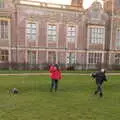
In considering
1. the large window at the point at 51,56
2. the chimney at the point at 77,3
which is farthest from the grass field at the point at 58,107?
the chimney at the point at 77,3

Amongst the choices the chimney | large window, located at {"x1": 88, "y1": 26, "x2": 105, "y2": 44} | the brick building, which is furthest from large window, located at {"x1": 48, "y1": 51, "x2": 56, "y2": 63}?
the chimney

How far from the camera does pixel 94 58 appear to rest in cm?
4897

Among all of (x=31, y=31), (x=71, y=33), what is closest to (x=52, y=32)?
(x=71, y=33)

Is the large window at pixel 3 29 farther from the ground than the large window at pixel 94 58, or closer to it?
farther from the ground

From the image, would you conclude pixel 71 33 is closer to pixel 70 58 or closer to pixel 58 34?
pixel 58 34

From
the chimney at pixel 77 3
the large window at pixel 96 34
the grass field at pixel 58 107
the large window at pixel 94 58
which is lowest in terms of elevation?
the grass field at pixel 58 107

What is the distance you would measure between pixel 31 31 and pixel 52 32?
3366mm

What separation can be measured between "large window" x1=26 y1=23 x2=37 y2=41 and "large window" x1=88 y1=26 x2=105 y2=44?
9.18 meters

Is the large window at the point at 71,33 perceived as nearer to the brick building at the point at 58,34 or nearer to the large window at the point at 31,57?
the brick building at the point at 58,34

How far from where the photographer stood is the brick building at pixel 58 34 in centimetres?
4312

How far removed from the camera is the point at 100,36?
4906 centimetres

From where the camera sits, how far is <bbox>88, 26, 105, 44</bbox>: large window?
4819 cm

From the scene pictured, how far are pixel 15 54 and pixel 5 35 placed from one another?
310 centimetres

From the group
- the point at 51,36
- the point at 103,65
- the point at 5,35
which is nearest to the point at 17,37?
the point at 5,35
